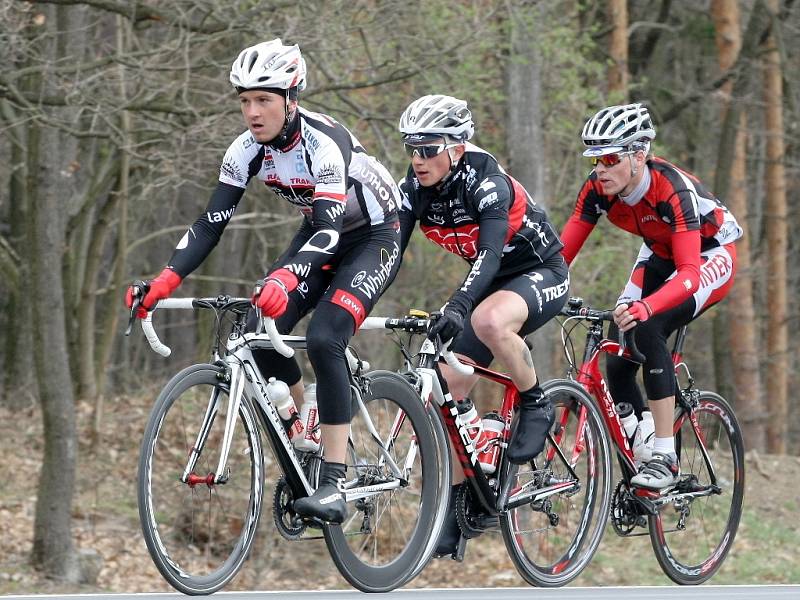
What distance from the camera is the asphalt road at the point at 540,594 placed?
580 cm

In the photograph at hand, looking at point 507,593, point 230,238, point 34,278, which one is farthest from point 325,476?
point 230,238

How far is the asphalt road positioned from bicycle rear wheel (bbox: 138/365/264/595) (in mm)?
249

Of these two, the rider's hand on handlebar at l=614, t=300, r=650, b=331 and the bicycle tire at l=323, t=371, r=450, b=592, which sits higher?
the rider's hand on handlebar at l=614, t=300, r=650, b=331

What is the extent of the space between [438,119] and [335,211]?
0.89 m

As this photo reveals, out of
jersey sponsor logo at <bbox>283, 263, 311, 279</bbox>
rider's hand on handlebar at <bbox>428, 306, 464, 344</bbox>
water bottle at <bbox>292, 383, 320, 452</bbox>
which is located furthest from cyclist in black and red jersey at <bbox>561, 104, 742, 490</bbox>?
jersey sponsor logo at <bbox>283, 263, 311, 279</bbox>

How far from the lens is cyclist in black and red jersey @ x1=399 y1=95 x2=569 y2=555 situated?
20.1 ft

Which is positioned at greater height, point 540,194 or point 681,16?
point 681,16

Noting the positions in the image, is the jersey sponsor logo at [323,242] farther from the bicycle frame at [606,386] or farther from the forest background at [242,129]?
the forest background at [242,129]

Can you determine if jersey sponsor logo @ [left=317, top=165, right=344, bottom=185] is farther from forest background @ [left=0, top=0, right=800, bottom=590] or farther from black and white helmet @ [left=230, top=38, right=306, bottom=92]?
forest background @ [left=0, top=0, right=800, bottom=590]

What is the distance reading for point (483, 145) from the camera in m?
12.9

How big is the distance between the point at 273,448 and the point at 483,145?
759 cm

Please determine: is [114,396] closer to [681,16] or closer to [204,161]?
[204,161]

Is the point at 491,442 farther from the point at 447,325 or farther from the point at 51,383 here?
the point at 51,383

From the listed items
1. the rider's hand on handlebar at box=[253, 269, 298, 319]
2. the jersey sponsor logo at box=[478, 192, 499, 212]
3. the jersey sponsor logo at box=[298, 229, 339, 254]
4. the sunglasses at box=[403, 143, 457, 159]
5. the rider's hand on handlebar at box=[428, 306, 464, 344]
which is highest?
the sunglasses at box=[403, 143, 457, 159]
